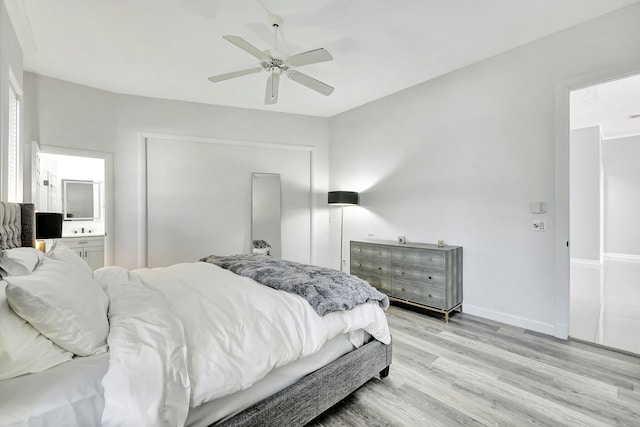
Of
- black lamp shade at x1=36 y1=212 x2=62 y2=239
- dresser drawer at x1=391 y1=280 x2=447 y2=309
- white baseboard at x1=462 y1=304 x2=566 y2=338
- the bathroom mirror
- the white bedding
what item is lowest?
white baseboard at x1=462 y1=304 x2=566 y2=338

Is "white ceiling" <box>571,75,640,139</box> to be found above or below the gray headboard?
above

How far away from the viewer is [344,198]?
451 centimetres

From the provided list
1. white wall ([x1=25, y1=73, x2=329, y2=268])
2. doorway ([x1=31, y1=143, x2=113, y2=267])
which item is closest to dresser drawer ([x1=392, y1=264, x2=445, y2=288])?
white wall ([x1=25, y1=73, x2=329, y2=268])

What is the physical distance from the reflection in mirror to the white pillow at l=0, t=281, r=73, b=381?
3.72m

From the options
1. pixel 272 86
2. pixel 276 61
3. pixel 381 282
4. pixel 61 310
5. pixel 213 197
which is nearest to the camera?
pixel 61 310

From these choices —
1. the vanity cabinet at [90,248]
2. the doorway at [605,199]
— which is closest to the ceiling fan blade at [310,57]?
the vanity cabinet at [90,248]

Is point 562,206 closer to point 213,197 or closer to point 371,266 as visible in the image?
point 371,266

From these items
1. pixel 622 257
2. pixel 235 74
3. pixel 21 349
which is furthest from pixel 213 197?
pixel 622 257

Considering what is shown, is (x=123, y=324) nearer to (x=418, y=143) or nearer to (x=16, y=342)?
(x=16, y=342)

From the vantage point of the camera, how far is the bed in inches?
38.8

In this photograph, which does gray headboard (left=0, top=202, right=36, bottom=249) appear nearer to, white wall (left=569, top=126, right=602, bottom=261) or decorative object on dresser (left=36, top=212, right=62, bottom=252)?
decorative object on dresser (left=36, top=212, right=62, bottom=252)

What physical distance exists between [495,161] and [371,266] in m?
1.92

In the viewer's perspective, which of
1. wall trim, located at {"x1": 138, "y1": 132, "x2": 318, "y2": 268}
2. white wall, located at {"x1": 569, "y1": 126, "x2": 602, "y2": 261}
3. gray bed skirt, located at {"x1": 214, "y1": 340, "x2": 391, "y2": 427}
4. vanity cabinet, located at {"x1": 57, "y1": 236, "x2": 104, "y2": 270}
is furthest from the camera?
white wall, located at {"x1": 569, "y1": 126, "x2": 602, "y2": 261}

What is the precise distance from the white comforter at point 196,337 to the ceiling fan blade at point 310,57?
1773 millimetres
